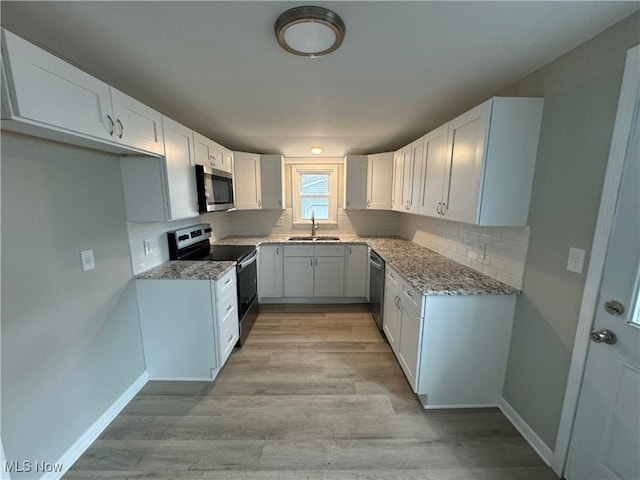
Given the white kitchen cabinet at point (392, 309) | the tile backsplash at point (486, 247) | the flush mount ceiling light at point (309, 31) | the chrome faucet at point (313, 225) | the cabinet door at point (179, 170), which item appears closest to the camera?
the flush mount ceiling light at point (309, 31)

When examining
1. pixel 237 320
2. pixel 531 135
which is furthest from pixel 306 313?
pixel 531 135

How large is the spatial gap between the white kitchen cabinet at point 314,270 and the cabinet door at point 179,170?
1533 mm

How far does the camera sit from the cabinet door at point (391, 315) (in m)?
2.22

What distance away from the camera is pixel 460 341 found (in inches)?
67.7

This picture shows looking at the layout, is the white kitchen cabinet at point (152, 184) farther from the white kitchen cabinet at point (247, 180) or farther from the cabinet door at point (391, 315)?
the cabinet door at point (391, 315)

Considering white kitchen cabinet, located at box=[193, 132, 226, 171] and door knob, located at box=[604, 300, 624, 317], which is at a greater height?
white kitchen cabinet, located at box=[193, 132, 226, 171]

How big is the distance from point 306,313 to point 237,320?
43.7 inches

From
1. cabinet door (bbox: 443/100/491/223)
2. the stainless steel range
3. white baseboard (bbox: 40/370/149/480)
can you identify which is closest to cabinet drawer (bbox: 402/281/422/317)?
cabinet door (bbox: 443/100/491/223)

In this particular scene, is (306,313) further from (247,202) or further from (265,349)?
(247,202)

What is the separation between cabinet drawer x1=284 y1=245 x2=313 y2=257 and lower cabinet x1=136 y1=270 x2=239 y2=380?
1.44m

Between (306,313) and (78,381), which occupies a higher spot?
(78,381)

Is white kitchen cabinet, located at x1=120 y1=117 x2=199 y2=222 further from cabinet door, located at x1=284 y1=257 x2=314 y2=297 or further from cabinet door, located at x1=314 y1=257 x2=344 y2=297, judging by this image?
cabinet door, located at x1=314 y1=257 x2=344 y2=297

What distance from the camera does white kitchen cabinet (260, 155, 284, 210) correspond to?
362cm

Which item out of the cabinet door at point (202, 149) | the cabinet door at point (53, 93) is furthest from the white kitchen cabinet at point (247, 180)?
the cabinet door at point (53, 93)
